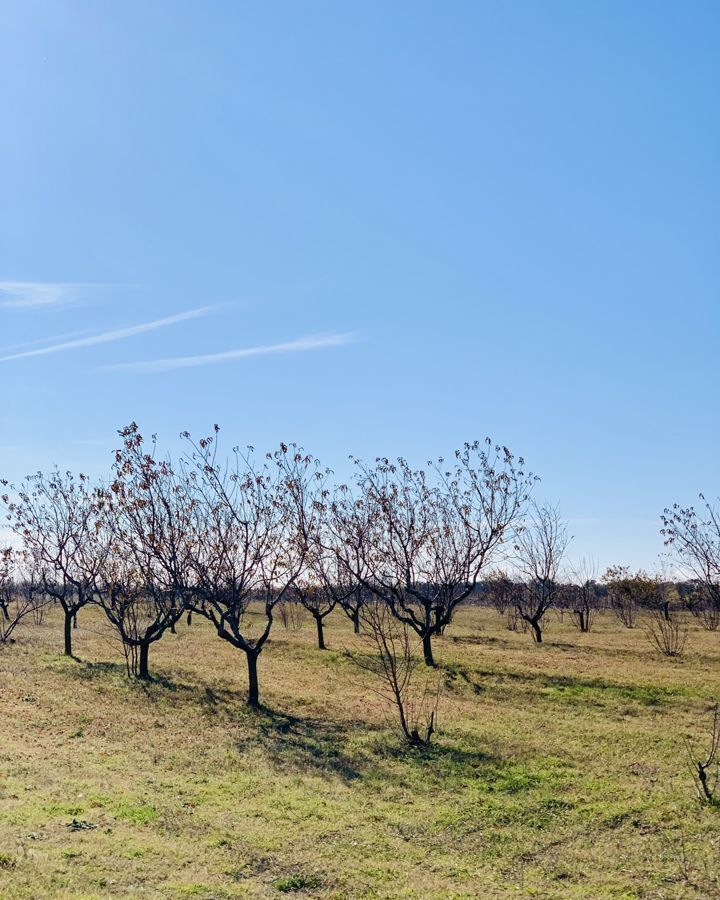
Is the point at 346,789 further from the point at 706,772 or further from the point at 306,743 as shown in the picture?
the point at 706,772

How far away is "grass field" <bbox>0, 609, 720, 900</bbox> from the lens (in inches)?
392

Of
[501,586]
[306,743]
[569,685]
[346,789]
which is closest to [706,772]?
[346,789]

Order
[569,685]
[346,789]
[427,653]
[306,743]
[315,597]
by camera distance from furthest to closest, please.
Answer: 1. [315,597]
2. [427,653]
3. [569,685]
4. [306,743]
5. [346,789]

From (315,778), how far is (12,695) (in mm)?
12322

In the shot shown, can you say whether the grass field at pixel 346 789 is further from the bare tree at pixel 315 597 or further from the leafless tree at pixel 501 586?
the leafless tree at pixel 501 586

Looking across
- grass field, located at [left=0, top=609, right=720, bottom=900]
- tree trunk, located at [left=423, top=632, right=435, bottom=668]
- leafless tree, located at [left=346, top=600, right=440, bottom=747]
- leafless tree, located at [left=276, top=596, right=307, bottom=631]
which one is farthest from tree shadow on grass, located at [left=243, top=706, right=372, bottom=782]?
leafless tree, located at [left=276, top=596, right=307, bottom=631]

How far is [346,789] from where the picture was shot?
14516 mm

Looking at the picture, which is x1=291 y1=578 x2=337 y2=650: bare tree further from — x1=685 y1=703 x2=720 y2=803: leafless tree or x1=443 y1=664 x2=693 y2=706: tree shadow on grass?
x1=685 y1=703 x2=720 y2=803: leafless tree

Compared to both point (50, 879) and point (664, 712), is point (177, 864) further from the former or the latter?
point (664, 712)

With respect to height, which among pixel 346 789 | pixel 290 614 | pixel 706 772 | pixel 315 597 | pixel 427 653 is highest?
pixel 315 597

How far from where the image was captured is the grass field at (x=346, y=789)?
32.7ft

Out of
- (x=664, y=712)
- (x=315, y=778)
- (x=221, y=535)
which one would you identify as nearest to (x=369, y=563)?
(x=221, y=535)

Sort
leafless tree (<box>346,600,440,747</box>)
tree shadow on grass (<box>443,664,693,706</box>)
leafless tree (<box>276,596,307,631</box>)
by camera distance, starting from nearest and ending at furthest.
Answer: leafless tree (<box>346,600,440,747</box>) → tree shadow on grass (<box>443,664,693,706</box>) → leafless tree (<box>276,596,307,631</box>)

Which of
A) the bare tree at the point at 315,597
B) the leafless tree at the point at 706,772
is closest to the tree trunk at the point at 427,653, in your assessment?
the bare tree at the point at 315,597
